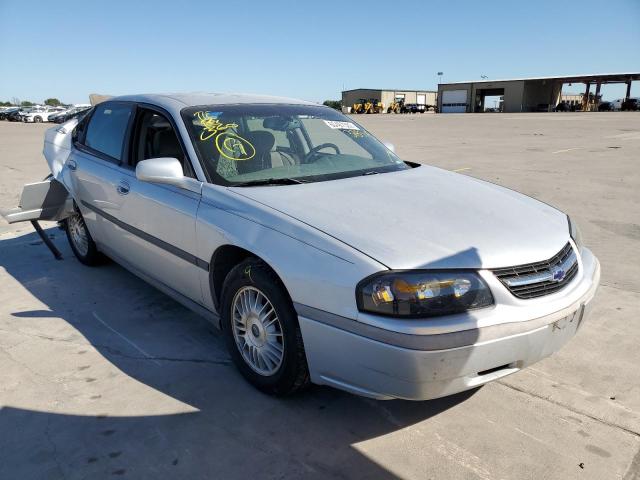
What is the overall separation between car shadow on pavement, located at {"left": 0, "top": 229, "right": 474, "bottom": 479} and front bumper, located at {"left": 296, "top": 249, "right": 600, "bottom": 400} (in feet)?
1.16

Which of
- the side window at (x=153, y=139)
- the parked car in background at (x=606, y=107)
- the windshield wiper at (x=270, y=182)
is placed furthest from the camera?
the parked car in background at (x=606, y=107)

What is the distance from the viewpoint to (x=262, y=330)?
109 inches

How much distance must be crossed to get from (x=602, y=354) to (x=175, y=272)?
2.74 m

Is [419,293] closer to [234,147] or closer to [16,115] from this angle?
[234,147]

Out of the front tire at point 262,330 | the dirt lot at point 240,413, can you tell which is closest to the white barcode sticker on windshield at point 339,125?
the front tire at point 262,330

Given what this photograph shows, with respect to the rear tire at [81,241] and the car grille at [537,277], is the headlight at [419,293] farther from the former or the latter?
the rear tire at [81,241]

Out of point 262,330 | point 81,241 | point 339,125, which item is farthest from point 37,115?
point 262,330

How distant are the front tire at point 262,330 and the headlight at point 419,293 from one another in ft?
1.62

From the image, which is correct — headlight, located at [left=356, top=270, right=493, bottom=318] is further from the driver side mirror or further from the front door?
the driver side mirror

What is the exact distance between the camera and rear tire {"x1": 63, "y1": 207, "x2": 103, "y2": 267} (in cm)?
480

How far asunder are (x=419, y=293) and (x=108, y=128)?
3343mm

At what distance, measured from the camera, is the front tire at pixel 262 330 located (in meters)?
2.54

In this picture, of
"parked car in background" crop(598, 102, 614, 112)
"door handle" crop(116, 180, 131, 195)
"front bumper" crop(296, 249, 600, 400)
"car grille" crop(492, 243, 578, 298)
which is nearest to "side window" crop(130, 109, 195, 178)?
"door handle" crop(116, 180, 131, 195)

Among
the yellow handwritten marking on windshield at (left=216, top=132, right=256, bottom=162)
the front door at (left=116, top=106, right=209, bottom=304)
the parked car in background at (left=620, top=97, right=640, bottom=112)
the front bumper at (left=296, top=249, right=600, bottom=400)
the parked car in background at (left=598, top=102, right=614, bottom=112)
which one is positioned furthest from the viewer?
the parked car in background at (left=598, top=102, right=614, bottom=112)
